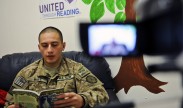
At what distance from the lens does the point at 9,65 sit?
1985 millimetres

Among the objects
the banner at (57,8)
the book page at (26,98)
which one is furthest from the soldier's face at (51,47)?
the banner at (57,8)

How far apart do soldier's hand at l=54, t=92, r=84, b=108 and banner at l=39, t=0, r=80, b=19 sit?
90cm

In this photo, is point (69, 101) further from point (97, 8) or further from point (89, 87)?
point (97, 8)

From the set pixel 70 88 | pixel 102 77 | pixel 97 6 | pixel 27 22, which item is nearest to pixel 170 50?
pixel 70 88

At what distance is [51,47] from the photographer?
1.62 meters

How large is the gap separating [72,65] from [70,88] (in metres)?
0.15

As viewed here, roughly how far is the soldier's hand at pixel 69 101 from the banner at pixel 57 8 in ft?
2.94

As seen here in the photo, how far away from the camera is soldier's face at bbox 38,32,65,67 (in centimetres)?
162

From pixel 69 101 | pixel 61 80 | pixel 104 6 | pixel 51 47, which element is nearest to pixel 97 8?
pixel 104 6

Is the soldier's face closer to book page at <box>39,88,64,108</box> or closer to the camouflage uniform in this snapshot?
the camouflage uniform

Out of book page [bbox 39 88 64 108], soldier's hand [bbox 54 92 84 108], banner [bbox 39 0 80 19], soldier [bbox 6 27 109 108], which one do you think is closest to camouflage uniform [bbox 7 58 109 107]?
soldier [bbox 6 27 109 108]

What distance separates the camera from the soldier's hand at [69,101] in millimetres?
1261

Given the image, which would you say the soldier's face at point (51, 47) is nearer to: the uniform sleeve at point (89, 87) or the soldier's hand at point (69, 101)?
the uniform sleeve at point (89, 87)

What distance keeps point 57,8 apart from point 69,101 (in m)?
1.03
